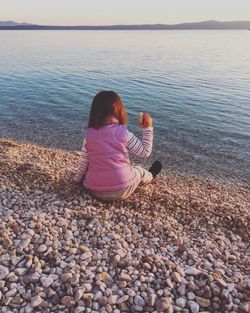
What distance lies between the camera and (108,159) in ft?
29.8

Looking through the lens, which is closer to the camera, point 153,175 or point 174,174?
point 153,175

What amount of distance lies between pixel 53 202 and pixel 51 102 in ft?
63.9

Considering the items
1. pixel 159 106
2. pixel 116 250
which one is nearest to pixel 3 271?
pixel 116 250

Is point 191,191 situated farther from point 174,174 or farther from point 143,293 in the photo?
point 143,293

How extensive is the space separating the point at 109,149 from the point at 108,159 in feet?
0.80

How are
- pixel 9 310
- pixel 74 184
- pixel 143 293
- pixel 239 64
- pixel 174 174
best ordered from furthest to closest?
pixel 239 64 → pixel 174 174 → pixel 74 184 → pixel 143 293 → pixel 9 310

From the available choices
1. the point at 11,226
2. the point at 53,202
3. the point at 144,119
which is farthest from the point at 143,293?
the point at 144,119

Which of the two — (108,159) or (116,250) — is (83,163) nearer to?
(108,159)

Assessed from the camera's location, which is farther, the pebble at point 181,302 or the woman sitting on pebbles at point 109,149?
the woman sitting on pebbles at point 109,149

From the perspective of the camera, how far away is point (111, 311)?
601 cm

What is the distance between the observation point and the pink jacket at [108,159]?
895 centimetres

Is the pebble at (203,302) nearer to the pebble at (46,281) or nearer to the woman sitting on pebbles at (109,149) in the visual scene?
the pebble at (46,281)

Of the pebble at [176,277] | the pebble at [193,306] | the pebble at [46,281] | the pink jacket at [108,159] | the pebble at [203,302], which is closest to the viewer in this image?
the pebble at [193,306]

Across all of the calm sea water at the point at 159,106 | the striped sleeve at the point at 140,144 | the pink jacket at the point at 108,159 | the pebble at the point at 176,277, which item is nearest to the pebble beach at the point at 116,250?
the pebble at the point at 176,277
